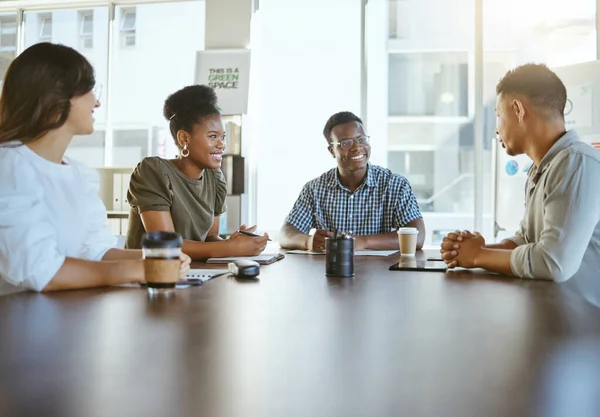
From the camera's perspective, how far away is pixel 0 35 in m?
6.38

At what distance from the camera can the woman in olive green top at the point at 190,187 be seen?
6.82 ft

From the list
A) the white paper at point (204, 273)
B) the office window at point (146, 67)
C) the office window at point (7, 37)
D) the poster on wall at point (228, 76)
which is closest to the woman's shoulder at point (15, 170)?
the white paper at point (204, 273)

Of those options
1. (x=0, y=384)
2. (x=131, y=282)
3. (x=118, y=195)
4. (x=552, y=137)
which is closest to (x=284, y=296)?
(x=131, y=282)

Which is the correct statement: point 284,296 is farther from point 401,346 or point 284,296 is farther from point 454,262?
point 454,262

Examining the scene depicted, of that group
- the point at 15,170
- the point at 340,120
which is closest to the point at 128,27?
the point at 340,120

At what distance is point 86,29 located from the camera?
616cm

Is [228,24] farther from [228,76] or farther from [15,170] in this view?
[15,170]

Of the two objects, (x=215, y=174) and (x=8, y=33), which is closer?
(x=215, y=174)

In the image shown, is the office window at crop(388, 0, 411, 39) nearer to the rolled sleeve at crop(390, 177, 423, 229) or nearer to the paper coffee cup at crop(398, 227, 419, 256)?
the rolled sleeve at crop(390, 177, 423, 229)

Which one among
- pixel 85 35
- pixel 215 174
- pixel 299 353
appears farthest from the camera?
pixel 85 35

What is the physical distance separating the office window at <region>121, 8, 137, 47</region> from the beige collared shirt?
198 inches

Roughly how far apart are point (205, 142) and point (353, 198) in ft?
3.00

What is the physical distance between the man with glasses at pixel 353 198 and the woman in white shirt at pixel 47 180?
145 centimetres

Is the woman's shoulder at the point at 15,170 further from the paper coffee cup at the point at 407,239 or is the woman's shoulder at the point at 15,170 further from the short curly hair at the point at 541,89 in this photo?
the short curly hair at the point at 541,89
